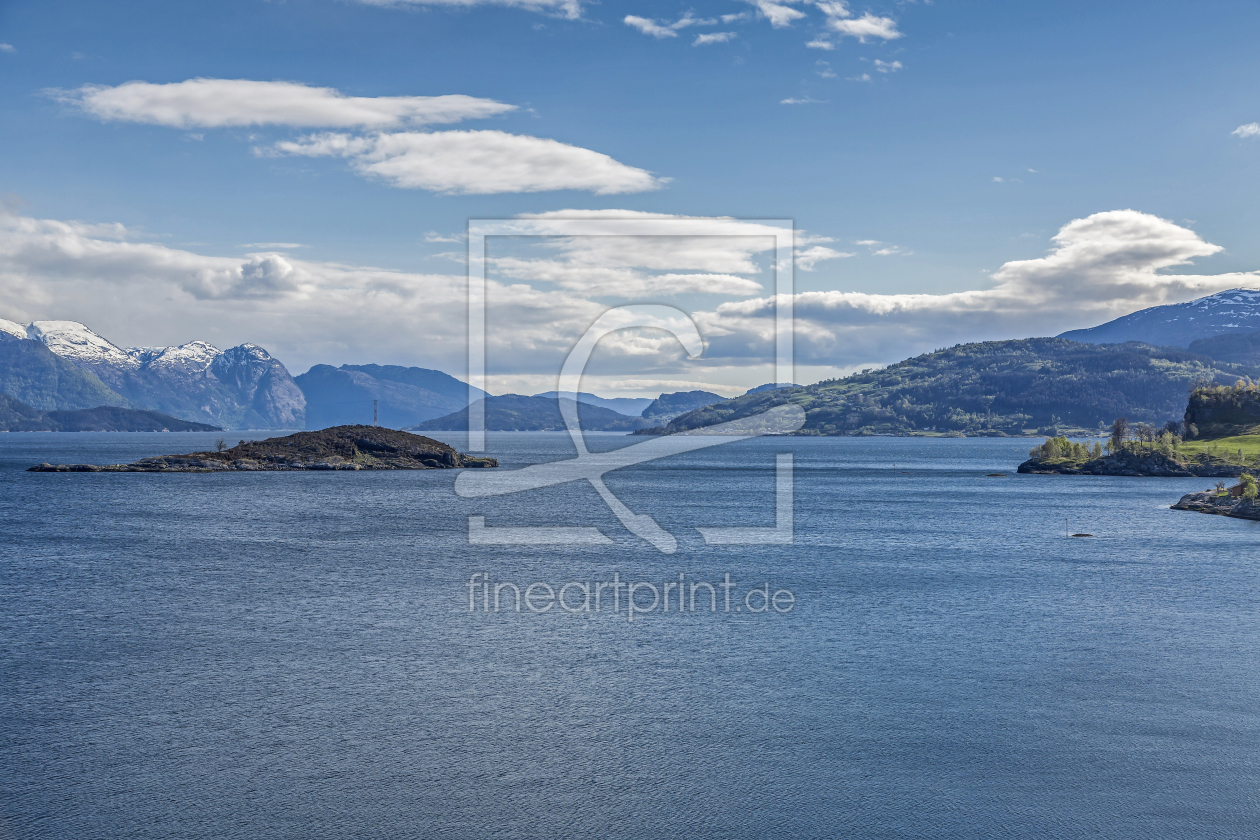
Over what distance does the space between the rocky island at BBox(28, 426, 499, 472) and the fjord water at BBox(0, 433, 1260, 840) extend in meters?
116

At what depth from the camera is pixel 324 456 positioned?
188 metres

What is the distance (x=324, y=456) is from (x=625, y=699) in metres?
172

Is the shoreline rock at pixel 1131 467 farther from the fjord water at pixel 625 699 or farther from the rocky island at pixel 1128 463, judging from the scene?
the fjord water at pixel 625 699

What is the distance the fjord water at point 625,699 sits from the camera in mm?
21078

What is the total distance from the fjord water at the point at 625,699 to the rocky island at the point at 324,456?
115985 millimetres

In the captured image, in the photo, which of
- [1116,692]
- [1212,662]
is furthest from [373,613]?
[1212,662]

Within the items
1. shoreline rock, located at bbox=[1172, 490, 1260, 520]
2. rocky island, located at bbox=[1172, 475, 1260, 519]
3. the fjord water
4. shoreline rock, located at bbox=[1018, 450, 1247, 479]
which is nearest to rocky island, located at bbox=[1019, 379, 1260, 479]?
shoreline rock, located at bbox=[1018, 450, 1247, 479]

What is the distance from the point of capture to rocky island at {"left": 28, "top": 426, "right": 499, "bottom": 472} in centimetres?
17550

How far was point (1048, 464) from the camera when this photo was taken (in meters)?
182

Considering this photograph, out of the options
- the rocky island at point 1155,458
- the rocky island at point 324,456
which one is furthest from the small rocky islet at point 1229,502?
the rocky island at point 324,456

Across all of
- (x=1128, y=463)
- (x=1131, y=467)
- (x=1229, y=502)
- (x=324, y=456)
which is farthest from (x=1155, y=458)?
(x=324, y=456)

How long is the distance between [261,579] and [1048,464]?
16812 centimetres

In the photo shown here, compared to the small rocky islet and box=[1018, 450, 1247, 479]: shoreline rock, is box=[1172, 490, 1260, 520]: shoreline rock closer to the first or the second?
the small rocky islet

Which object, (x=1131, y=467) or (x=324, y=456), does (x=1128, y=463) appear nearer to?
(x=1131, y=467)
